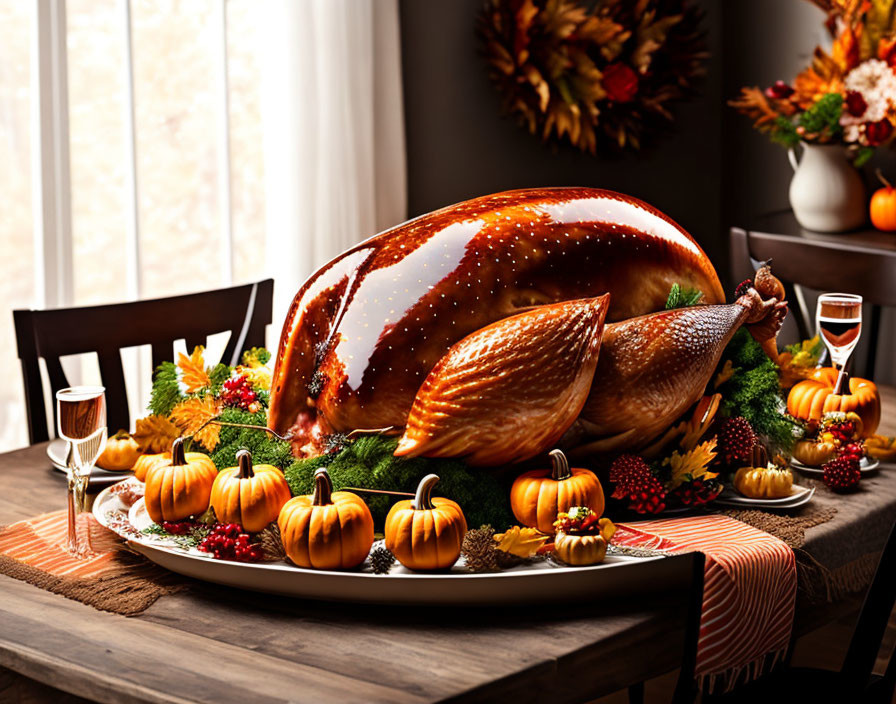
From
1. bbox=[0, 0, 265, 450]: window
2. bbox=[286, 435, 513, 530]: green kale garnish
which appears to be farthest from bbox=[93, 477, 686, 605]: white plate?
bbox=[0, 0, 265, 450]: window

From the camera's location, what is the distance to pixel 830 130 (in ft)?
10.0

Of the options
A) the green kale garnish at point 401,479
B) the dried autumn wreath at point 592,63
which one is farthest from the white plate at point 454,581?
the dried autumn wreath at point 592,63

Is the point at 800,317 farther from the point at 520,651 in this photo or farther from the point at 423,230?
the point at 520,651

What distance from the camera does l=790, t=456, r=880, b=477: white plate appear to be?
1.36 metres

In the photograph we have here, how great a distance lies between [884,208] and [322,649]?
8.73 ft

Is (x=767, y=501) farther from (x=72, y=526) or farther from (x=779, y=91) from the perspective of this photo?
(x=779, y=91)

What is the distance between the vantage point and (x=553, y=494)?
1090 mm

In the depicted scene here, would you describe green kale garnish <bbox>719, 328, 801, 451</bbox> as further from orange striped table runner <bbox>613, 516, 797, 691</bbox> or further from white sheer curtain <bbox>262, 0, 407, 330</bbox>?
white sheer curtain <bbox>262, 0, 407, 330</bbox>

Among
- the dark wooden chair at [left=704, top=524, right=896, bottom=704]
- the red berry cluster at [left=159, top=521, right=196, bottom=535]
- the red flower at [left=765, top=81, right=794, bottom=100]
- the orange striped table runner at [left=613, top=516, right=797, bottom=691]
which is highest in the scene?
the red flower at [left=765, top=81, right=794, bottom=100]

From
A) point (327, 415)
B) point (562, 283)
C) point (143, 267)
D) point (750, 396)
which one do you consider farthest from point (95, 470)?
point (143, 267)

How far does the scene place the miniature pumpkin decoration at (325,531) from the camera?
3.29 feet

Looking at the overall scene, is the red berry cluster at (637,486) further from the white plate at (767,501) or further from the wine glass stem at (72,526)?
the wine glass stem at (72,526)

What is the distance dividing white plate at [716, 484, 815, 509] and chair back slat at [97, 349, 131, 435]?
1.02 metres

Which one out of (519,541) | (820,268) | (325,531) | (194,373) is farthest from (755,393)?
(820,268)
